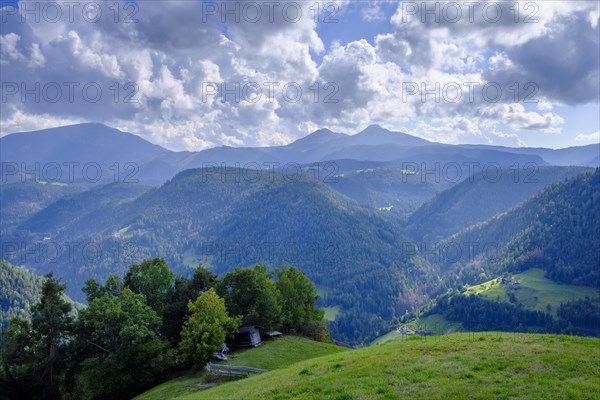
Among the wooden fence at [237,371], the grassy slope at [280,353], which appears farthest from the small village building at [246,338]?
the wooden fence at [237,371]

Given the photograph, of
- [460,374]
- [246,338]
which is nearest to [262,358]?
[246,338]

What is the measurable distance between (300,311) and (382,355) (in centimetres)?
4581

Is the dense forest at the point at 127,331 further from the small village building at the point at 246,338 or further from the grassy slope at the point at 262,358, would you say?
the grassy slope at the point at 262,358

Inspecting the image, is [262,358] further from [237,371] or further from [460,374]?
[460,374]

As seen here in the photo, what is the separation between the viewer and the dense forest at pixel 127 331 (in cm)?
5128

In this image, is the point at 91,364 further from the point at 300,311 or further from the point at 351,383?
the point at 351,383

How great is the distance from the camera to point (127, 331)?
51.0 metres

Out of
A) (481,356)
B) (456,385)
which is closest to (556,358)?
(481,356)

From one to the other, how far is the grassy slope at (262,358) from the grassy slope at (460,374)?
1773 cm

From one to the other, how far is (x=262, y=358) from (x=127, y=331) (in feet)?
60.4

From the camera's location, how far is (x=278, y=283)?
77.6 meters

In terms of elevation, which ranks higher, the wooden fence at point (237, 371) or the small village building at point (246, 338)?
the wooden fence at point (237, 371)

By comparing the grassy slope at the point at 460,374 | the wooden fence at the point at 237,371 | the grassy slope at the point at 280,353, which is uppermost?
the grassy slope at the point at 460,374

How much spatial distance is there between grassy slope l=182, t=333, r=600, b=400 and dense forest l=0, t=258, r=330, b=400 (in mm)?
25633
